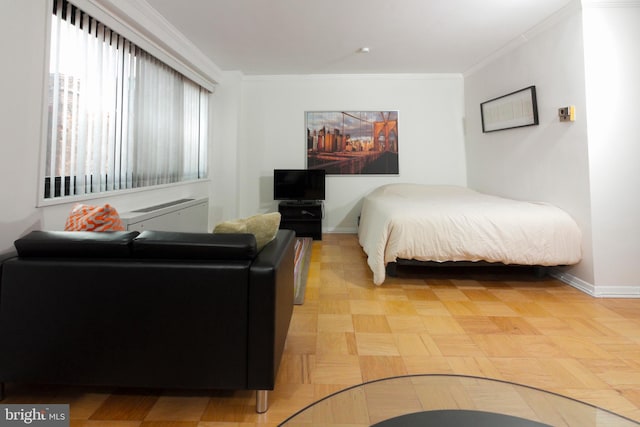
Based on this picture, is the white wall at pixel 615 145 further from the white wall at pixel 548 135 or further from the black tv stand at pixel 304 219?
the black tv stand at pixel 304 219

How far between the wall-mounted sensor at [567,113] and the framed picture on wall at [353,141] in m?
2.34

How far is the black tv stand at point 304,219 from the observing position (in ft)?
15.3

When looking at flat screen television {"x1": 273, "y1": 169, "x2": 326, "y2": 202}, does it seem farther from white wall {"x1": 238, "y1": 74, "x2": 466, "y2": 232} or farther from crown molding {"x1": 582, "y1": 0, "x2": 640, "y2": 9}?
crown molding {"x1": 582, "y1": 0, "x2": 640, "y2": 9}

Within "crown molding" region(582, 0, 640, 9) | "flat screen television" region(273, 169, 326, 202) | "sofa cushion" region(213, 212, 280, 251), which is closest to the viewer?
"sofa cushion" region(213, 212, 280, 251)

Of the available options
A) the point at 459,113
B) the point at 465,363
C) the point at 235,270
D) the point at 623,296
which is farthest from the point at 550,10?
the point at 235,270

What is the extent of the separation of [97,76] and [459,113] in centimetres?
471

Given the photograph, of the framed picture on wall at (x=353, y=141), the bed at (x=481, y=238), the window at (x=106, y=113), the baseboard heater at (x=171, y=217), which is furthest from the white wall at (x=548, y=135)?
the window at (x=106, y=113)

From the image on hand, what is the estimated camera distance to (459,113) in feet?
16.3

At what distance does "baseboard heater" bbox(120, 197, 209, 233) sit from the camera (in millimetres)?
2625

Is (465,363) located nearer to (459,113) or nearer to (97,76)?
(97,76)

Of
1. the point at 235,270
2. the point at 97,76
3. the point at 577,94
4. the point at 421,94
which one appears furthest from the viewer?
the point at 421,94

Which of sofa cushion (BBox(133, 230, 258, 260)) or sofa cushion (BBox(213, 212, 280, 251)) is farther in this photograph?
sofa cushion (BBox(213, 212, 280, 251))

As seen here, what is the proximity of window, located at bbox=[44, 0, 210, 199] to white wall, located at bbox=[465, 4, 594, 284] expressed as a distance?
13.2 feet

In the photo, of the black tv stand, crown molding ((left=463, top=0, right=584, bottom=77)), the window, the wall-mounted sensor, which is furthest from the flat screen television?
the wall-mounted sensor
